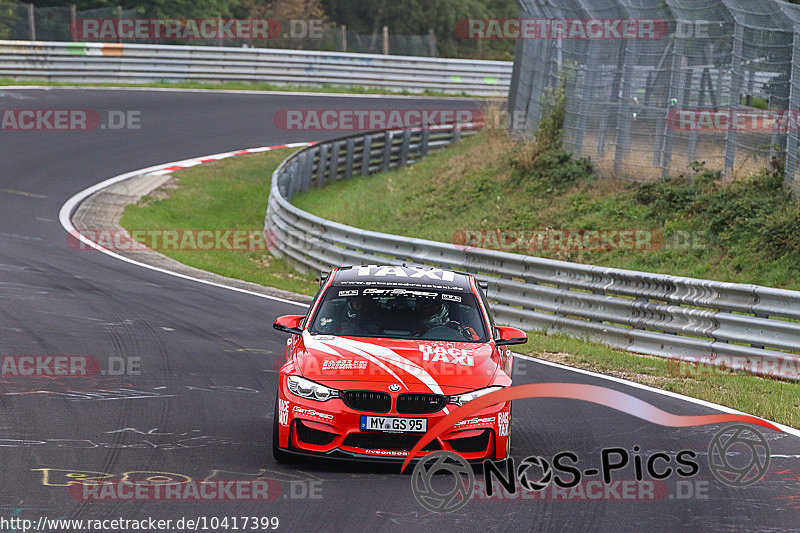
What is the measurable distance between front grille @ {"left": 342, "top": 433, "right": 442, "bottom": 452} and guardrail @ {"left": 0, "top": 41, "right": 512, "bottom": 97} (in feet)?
103

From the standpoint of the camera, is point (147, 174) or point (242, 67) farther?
point (242, 67)

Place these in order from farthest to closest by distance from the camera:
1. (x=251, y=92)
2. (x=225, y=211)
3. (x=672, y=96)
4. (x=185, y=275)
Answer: (x=251, y=92) → (x=225, y=211) → (x=672, y=96) → (x=185, y=275)

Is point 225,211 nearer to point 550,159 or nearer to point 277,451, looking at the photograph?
point 550,159

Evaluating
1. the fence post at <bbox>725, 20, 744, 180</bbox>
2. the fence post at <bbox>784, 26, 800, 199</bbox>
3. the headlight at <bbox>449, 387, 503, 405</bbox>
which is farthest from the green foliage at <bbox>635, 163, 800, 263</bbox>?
the headlight at <bbox>449, 387, 503, 405</bbox>

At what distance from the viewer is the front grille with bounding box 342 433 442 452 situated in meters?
7.57

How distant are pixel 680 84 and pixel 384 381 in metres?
13.2

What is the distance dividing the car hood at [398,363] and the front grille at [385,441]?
1.10ft

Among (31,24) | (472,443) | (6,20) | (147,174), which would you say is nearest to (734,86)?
(472,443)

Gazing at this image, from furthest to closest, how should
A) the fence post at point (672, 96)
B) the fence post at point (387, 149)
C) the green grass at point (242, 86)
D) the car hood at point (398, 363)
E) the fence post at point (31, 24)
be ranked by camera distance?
the fence post at point (31, 24)
the green grass at point (242, 86)
the fence post at point (387, 149)
the fence post at point (672, 96)
the car hood at point (398, 363)

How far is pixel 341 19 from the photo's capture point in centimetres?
6022

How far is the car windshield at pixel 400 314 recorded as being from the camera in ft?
28.5

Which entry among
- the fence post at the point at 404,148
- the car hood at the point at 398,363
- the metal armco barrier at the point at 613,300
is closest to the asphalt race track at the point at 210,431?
the car hood at the point at 398,363

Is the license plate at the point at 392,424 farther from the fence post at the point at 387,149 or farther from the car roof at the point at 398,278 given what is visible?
the fence post at the point at 387,149

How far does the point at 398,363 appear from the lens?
25.9 ft
